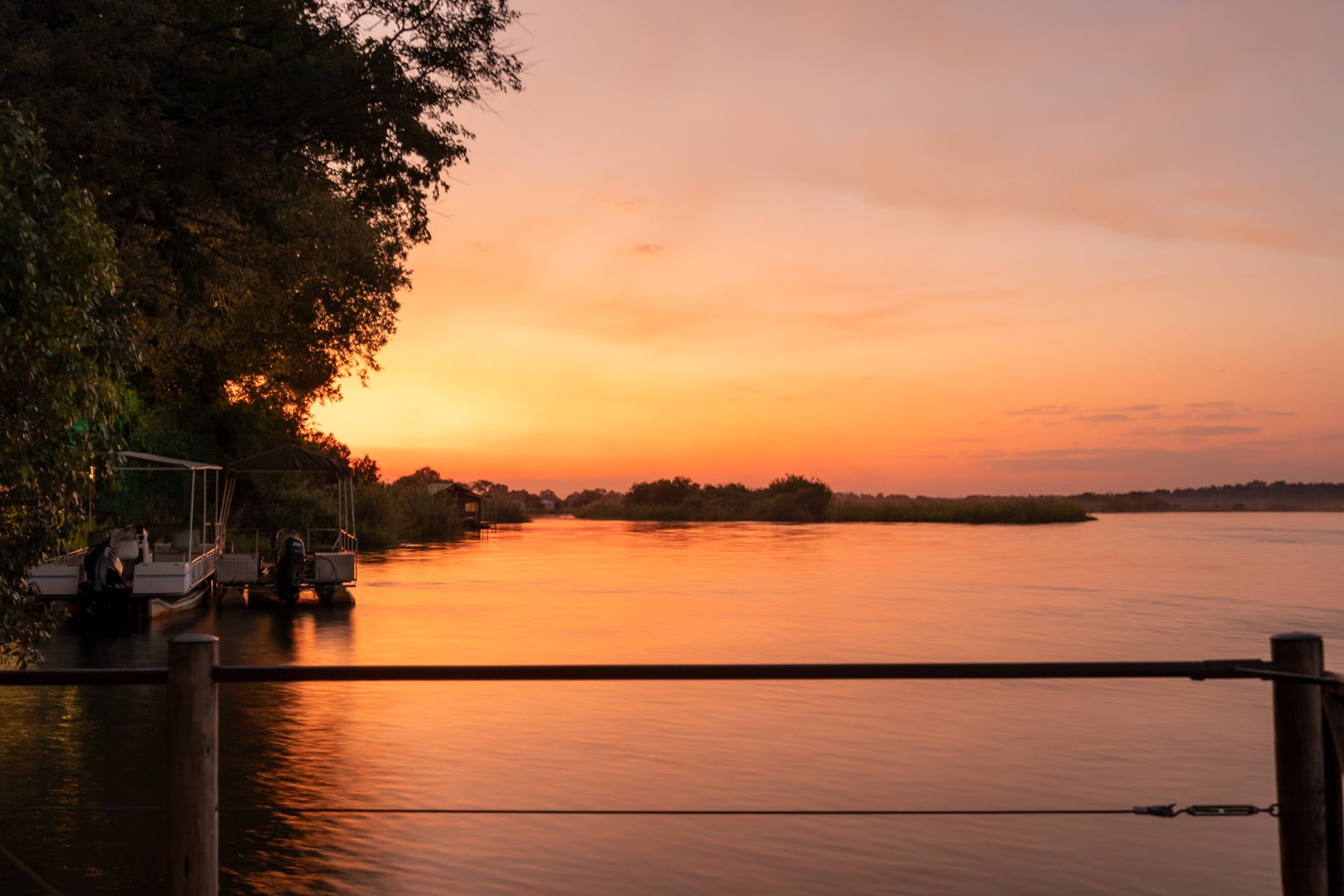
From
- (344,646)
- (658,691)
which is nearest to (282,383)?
(344,646)

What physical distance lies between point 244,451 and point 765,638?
29138mm

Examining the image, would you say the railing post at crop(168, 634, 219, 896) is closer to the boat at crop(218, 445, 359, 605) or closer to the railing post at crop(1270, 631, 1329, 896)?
the railing post at crop(1270, 631, 1329, 896)

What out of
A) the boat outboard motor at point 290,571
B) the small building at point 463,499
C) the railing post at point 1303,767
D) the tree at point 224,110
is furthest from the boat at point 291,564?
the small building at point 463,499

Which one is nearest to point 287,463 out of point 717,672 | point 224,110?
point 224,110

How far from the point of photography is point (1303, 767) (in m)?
4.12

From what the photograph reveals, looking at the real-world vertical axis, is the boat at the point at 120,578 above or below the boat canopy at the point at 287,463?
below

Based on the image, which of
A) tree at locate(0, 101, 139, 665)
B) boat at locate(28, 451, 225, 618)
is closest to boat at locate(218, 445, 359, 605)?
boat at locate(28, 451, 225, 618)

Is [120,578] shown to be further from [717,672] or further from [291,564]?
[717,672]

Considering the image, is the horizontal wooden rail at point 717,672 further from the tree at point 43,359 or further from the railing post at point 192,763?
the tree at point 43,359

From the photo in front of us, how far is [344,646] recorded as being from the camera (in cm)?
2331

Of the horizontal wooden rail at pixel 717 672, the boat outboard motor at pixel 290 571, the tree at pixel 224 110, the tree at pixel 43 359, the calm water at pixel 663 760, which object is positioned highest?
the tree at pixel 224 110

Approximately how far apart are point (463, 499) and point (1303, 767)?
99685 millimetres

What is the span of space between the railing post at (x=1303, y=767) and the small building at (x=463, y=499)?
8892 centimetres

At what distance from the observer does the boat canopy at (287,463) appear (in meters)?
30.1
